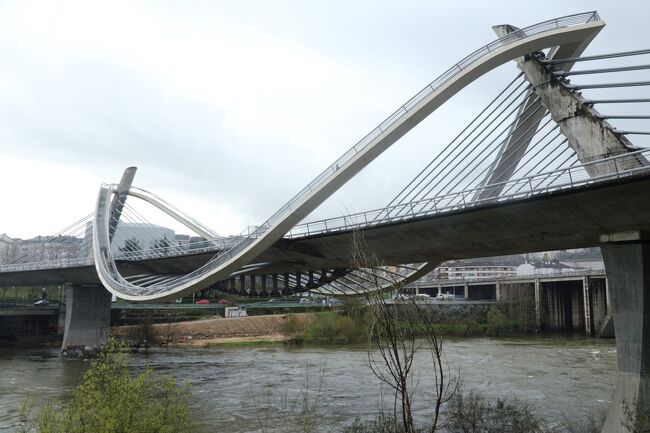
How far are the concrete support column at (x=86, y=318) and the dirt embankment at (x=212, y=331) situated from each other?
4.24m

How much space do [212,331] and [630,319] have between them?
4512 centimetres

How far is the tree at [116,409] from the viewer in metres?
7.93

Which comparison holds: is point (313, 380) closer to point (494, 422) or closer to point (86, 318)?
point (494, 422)

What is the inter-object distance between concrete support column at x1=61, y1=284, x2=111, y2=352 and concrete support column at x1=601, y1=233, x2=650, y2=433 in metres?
36.7

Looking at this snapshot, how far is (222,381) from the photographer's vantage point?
2698cm

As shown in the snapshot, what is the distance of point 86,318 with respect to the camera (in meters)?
42.8

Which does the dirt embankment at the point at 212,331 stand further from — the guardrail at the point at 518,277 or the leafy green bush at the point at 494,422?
the leafy green bush at the point at 494,422

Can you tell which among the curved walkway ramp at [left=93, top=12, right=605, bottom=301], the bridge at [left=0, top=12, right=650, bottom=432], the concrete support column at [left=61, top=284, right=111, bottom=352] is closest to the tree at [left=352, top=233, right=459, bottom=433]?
the bridge at [left=0, top=12, right=650, bottom=432]

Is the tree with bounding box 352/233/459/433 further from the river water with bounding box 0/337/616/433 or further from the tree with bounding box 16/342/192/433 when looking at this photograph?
the tree with bounding box 16/342/192/433

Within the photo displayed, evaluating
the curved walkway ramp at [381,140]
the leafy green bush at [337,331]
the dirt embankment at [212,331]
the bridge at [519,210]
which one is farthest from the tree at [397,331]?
the leafy green bush at [337,331]

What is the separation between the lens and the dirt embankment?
4859 centimetres

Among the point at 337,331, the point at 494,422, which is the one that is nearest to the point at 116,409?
the point at 494,422

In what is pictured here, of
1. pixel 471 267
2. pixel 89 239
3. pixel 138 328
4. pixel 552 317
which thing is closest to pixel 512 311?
pixel 552 317

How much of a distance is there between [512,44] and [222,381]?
64.0 feet
